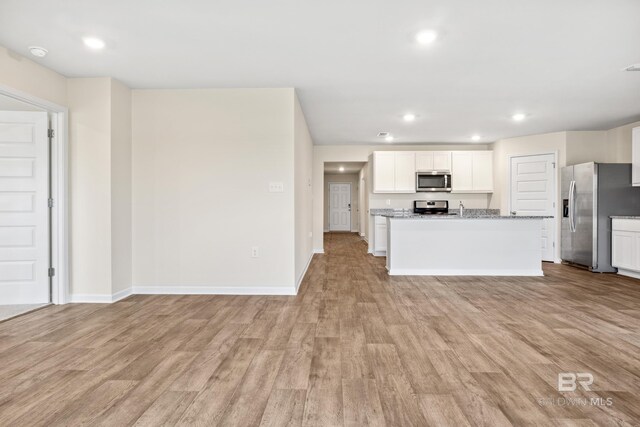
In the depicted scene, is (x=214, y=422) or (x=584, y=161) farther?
(x=584, y=161)

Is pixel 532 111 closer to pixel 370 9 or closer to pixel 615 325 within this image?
pixel 615 325

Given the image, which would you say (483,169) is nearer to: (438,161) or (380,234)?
(438,161)

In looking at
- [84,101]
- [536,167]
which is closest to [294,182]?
[84,101]

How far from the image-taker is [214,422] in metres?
1.63

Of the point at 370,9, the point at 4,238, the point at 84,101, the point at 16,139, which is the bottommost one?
the point at 4,238

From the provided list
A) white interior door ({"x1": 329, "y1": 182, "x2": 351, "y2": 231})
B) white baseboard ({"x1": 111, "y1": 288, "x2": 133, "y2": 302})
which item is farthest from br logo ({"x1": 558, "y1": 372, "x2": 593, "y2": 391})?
white interior door ({"x1": 329, "y1": 182, "x2": 351, "y2": 231})

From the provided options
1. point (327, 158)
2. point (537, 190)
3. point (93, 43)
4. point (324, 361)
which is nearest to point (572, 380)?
point (324, 361)

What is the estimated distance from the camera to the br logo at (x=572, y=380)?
1.94m

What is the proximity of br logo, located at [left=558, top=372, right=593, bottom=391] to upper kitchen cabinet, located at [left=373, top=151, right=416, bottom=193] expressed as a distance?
18.1 ft

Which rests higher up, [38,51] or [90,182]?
[38,51]

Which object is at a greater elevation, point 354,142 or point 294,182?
point 354,142

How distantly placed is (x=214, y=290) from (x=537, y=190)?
20.0 ft

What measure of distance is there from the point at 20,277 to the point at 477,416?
4.38 m

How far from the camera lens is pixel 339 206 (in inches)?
508
